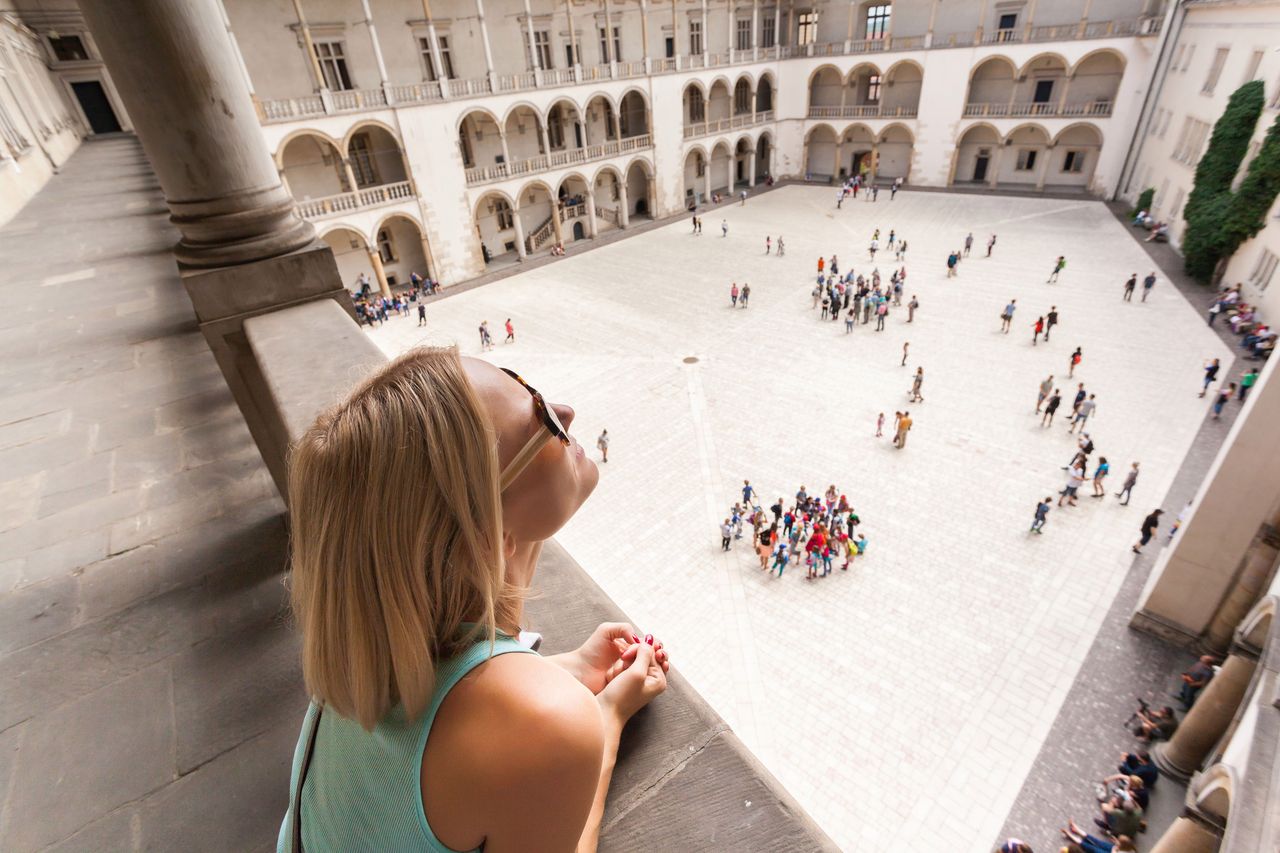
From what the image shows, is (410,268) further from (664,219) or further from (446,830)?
(446,830)

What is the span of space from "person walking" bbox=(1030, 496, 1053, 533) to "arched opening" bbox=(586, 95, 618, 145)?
23.3m

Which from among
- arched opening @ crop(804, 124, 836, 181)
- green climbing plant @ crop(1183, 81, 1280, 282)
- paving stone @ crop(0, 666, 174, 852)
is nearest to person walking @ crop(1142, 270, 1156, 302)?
green climbing plant @ crop(1183, 81, 1280, 282)

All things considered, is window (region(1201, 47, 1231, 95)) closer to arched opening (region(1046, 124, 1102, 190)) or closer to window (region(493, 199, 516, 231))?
arched opening (region(1046, 124, 1102, 190))

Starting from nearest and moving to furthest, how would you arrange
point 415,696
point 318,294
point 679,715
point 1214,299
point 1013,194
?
point 415,696 → point 679,715 → point 318,294 → point 1214,299 → point 1013,194

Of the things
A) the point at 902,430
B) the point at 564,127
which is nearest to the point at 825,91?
the point at 564,127

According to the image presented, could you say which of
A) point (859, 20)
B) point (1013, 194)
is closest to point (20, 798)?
point (1013, 194)

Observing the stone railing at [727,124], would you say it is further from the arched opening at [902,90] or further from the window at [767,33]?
the arched opening at [902,90]

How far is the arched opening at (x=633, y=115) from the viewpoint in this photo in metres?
29.2

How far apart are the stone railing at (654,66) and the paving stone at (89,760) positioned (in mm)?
20294

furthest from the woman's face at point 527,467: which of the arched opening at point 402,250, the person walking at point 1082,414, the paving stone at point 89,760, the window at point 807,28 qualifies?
the window at point 807,28

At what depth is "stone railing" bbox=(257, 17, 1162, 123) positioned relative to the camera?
19.2 metres

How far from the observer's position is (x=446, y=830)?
969 millimetres

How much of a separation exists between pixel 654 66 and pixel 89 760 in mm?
30543

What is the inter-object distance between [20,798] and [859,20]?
38.7 metres
